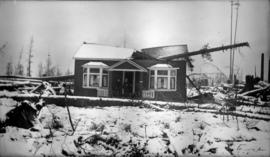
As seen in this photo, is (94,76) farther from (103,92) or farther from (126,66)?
(126,66)

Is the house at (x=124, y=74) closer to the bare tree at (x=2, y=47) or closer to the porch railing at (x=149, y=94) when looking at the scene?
the porch railing at (x=149, y=94)

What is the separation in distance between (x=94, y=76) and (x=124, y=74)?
4.41 ft

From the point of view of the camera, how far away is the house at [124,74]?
9180 millimetres

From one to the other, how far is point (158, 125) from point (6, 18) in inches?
210

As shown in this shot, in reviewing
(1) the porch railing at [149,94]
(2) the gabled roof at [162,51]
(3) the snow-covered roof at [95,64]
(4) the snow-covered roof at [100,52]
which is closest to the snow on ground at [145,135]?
(1) the porch railing at [149,94]

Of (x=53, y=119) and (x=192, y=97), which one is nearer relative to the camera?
(x=53, y=119)

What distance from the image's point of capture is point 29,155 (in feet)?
17.7

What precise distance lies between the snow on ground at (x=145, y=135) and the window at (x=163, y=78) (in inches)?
119

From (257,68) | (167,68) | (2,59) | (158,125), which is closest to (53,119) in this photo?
(2,59)

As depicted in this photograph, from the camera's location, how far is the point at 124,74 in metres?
9.73

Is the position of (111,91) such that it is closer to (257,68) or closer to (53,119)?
(53,119)

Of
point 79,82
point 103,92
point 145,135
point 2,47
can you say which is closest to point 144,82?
point 103,92

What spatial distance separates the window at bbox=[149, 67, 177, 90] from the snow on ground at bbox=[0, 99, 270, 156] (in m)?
3.03

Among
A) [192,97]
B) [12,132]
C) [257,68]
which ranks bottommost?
[12,132]
